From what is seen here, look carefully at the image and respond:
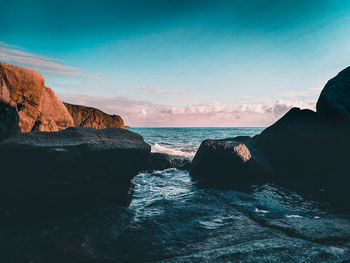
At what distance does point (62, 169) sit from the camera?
13.2ft

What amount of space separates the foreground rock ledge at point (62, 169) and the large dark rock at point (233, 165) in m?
3.90

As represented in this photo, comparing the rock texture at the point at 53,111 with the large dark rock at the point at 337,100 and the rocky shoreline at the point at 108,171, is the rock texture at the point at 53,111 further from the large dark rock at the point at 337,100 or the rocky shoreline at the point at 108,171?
the large dark rock at the point at 337,100

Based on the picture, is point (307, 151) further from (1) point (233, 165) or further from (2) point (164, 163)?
(2) point (164, 163)

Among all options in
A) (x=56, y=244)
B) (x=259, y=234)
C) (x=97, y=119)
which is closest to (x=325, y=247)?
(x=259, y=234)

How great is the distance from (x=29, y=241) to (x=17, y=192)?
111cm

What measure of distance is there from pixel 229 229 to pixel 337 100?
6522mm

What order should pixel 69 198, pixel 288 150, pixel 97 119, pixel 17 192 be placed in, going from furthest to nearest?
1. pixel 97 119
2. pixel 288 150
3. pixel 69 198
4. pixel 17 192

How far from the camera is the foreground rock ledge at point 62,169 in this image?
381cm

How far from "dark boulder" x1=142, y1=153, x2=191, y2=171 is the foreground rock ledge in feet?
19.1

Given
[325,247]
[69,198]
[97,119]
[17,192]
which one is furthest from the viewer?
[97,119]

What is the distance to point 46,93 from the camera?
30281 millimetres

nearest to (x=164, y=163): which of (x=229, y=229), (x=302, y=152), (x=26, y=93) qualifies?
(x=302, y=152)

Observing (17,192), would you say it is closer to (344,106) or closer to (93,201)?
(93,201)

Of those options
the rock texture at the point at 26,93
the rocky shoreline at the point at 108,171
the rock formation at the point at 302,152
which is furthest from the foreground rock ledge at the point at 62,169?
the rock texture at the point at 26,93
